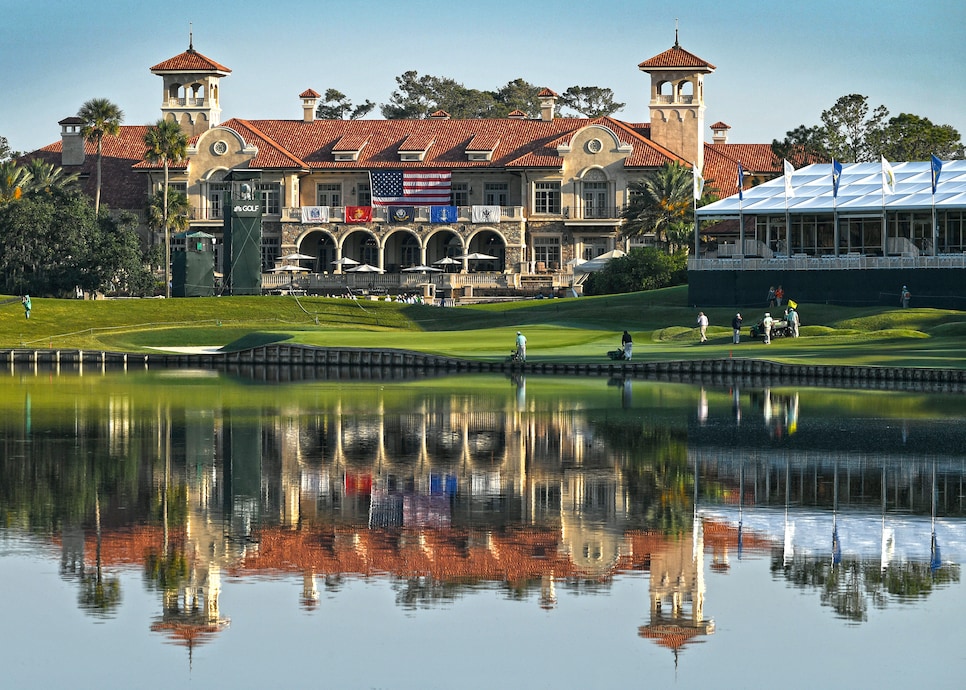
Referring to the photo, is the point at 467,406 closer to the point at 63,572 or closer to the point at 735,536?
the point at 735,536

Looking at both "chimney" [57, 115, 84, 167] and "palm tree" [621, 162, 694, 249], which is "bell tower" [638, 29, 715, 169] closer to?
A: "palm tree" [621, 162, 694, 249]

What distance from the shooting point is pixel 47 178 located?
4572 inches

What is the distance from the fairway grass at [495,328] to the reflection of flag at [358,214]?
23193mm

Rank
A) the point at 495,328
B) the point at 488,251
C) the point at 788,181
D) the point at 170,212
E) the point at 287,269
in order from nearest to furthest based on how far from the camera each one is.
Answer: the point at 495,328 < the point at 788,181 < the point at 287,269 < the point at 170,212 < the point at 488,251

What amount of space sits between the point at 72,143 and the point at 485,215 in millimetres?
33303

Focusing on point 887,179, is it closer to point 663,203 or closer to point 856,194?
point 856,194

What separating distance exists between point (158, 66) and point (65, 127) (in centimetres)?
932

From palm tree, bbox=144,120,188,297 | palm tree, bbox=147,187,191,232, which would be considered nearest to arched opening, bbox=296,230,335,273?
palm tree, bbox=147,187,191,232

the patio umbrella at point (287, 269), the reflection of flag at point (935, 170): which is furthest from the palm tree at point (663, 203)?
the reflection of flag at point (935, 170)

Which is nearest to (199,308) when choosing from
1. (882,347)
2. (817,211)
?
(817,211)

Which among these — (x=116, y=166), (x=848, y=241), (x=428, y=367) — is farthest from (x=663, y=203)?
(x=428, y=367)

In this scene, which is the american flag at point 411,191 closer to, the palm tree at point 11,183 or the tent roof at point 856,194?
the palm tree at point 11,183

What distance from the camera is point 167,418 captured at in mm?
43844

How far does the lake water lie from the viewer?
61.3ft
